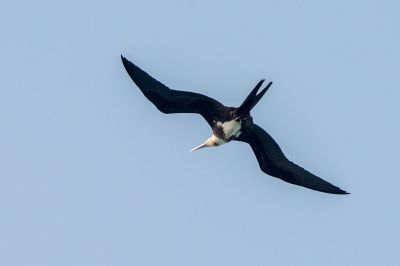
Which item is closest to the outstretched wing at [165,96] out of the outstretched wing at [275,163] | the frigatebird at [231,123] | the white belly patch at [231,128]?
the frigatebird at [231,123]

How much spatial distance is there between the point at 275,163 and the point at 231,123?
239 cm

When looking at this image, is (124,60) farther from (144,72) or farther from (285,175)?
(285,175)

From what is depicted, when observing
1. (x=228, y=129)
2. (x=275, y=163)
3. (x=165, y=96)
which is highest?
(x=165, y=96)

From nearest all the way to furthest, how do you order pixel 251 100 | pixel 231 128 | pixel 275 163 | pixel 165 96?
pixel 251 100 < pixel 165 96 < pixel 231 128 < pixel 275 163

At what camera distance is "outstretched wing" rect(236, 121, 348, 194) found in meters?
33.2

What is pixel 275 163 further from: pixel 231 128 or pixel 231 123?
pixel 231 123

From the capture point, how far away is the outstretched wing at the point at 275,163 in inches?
1309

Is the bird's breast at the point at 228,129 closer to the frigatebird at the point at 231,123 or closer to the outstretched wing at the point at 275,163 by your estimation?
the frigatebird at the point at 231,123

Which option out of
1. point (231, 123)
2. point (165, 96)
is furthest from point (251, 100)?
point (165, 96)

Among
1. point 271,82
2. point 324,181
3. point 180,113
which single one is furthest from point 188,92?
point 324,181

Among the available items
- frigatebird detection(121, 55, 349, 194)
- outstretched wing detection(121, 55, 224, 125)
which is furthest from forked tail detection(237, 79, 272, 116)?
outstretched wing detection(121, 55, 224, 125)

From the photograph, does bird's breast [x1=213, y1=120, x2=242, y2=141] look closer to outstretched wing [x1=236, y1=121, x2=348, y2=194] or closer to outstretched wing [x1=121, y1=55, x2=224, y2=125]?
outstretched wing [x1=236, y1=121, x2=348, y2=194]

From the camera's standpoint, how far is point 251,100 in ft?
104

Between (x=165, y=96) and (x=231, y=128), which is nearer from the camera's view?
(x=165, y=96)
